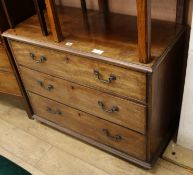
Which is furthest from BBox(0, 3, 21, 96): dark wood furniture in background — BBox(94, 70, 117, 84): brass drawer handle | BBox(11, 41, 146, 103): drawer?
BBox(94, 70, 117, 84): brass drawer handle

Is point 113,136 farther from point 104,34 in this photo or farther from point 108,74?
point 104,34

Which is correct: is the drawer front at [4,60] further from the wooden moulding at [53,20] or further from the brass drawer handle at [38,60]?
the wooden moulding at [53,20]

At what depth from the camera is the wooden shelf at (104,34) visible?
1.19 m

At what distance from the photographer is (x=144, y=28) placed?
3.31ft

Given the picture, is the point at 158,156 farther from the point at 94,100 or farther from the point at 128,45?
the point at 128,45

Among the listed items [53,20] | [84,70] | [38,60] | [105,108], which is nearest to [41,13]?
[53,20]

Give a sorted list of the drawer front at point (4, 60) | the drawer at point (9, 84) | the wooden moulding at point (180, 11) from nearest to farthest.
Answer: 1. the wooden moulding at point (180, 11)
2. the drawer front at point (4, 60)
3. the drawer at point (9, 84)

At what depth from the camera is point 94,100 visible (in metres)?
1.39

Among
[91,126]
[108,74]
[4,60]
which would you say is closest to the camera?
[108,74]

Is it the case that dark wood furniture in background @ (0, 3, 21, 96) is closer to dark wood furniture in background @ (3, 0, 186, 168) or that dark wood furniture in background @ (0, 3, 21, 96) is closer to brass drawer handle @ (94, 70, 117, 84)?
dark wood furniture in background @ (3, 0, 186, 168)

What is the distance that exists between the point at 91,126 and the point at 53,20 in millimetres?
635

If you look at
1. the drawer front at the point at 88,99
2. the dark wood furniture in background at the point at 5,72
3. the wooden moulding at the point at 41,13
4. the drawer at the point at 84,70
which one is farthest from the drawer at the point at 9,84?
the wooden moulding at the point at 41,13

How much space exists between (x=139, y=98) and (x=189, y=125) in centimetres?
45

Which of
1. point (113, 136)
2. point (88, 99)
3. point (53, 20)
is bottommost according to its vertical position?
point (113, 136)
